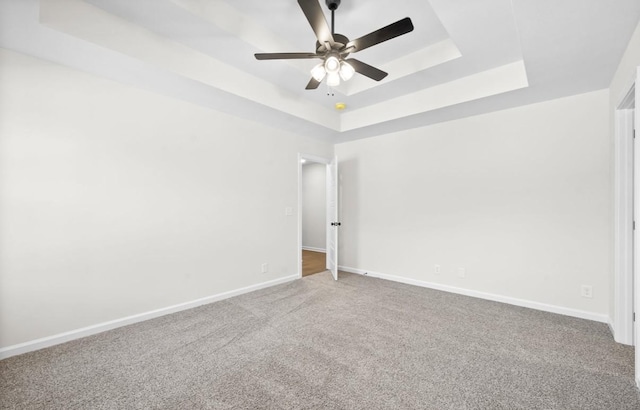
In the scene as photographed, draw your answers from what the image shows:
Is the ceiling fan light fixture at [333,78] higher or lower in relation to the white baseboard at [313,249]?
higher

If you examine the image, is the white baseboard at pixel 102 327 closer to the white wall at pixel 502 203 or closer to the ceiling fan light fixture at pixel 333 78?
the white wall at pixel 502 203

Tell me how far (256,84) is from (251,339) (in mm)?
2726

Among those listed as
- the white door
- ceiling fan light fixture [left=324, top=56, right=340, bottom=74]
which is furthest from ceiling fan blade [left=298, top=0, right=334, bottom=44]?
the white door

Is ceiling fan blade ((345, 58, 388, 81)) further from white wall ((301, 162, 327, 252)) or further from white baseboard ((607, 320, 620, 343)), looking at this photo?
white wall ((301, 162, 327, 252))

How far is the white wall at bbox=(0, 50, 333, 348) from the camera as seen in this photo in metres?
2.23

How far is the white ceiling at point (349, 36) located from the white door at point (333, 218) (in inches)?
53.6

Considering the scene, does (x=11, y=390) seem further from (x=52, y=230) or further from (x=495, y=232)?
(x=495, y=232)

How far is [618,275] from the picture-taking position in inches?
98.3

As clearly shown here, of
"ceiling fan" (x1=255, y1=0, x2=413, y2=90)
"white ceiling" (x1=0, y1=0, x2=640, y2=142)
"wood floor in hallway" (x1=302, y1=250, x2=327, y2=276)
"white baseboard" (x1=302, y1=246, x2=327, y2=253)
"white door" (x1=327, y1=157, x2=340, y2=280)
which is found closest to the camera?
"ceiling fan" (x1=255, y1=0, x2=413, y2=90)

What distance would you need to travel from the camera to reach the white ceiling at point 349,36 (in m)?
1.99

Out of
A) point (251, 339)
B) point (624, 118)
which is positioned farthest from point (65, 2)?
point (624, 118)

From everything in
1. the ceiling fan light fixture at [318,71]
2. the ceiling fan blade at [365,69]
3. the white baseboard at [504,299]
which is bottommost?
the white baseboard at [504,299]

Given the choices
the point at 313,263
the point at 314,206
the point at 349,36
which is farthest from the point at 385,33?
the point at 314,206

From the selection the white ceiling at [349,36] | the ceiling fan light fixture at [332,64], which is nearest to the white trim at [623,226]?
the white ceiling at [349,36]
